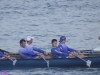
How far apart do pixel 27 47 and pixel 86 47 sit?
9379mm

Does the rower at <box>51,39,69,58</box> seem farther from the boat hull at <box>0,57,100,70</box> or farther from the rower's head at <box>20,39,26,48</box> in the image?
the rower's head at <box>20,39,26,48</box>

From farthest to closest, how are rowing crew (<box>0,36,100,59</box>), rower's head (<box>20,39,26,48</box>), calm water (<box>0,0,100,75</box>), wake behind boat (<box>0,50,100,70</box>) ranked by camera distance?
calm water (<box>0,0,100,75</box>) < rowing crew (<box>0,36,100,59</box>) < rower's head (<box>20,39,26,48</box>) < wake behind boat (<box>0,50,100,70</box>)

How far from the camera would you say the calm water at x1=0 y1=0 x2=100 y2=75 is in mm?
35344

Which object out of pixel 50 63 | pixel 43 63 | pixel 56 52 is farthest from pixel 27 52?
pixel 56 52

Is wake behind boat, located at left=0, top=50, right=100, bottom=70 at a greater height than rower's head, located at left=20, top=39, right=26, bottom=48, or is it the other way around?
rower's head, located at left=20, top=39, right=26, bottom=48

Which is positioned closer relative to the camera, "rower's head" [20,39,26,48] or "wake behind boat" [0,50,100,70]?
"wake behind boat" [0,50,100,70]

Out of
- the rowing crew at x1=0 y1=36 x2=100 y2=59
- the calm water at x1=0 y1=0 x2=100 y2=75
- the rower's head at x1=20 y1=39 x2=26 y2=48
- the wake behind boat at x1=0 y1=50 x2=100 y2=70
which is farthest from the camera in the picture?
the calm water at x1=0 y1=0 x2=100 y2=75

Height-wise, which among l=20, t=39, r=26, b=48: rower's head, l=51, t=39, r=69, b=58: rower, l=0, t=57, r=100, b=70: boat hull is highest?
l=20, t=39, r=26, b=48: rower's head

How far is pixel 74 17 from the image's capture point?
1980 inches

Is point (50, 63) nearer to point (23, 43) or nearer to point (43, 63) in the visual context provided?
point (43, 63)

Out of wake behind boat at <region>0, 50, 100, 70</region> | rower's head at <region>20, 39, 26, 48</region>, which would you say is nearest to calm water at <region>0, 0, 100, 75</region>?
wake behind boat at <region>0, 50, 100, 70</region>

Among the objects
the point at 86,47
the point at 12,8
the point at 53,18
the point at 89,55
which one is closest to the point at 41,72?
the point at 89,55

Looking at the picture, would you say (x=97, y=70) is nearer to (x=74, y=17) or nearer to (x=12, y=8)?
(x=74, y=17)

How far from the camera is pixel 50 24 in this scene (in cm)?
4672
